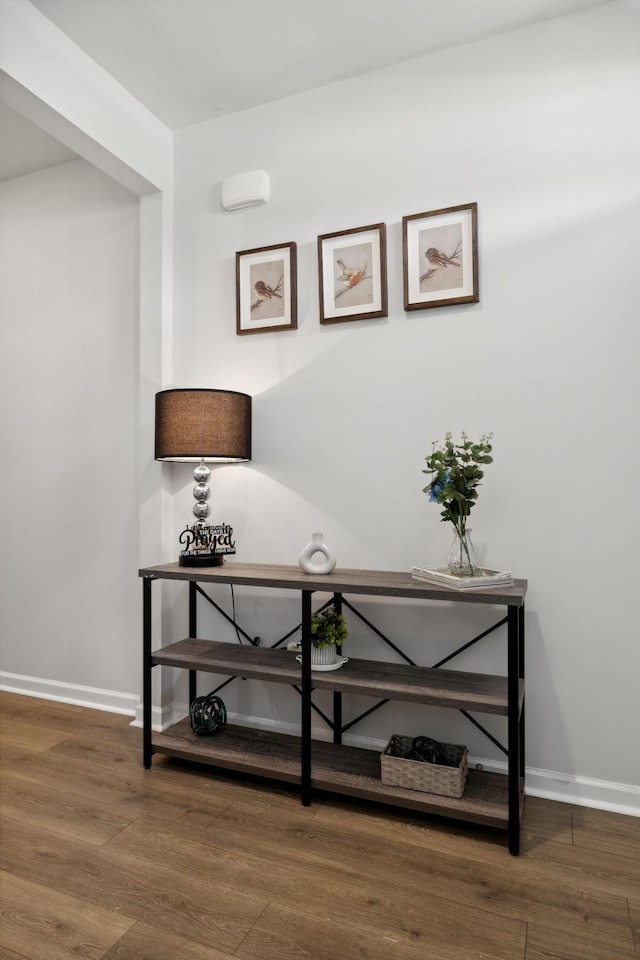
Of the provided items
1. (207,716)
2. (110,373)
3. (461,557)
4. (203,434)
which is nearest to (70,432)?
(110,373)

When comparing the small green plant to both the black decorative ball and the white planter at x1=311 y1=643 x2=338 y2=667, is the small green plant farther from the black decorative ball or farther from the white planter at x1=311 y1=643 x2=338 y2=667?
the black decorative ball

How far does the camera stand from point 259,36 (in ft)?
→ 7.11

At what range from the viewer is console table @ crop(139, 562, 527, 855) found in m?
1.74

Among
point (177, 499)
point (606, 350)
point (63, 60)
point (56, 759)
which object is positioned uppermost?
point (63, 60)

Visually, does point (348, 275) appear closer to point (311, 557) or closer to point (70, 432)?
point (311, 557)

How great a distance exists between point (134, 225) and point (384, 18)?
145 centimetres

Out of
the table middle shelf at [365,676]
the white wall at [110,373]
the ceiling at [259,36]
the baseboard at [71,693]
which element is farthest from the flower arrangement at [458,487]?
the baseboard at [71,693]

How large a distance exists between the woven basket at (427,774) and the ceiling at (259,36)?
8.60 feet

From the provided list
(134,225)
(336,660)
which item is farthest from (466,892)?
(134,225)

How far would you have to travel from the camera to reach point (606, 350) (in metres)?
1.98

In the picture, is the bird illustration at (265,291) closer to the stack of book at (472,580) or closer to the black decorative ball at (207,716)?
the stack of book at (472,580)

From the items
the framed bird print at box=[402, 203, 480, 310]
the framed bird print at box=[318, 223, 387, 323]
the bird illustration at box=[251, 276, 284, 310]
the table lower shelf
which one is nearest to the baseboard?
the table lower shelf

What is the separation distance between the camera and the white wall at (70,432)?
2.85 meters

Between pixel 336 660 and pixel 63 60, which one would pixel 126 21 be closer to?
pixel 63 60
